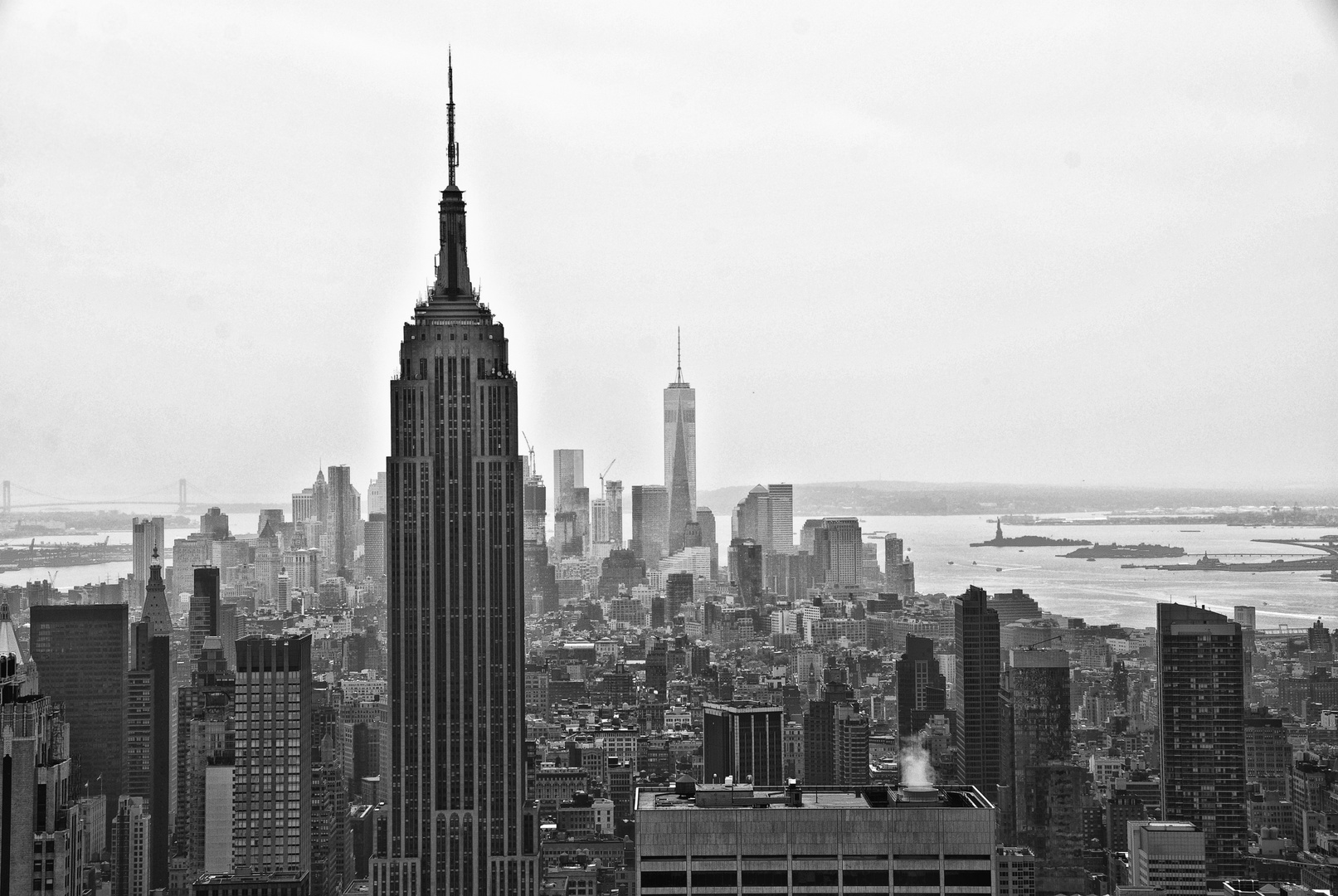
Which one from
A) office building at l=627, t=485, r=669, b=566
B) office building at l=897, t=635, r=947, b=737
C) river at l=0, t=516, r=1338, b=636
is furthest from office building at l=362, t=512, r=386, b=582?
office building at l=897, t=635, r=947, b=737

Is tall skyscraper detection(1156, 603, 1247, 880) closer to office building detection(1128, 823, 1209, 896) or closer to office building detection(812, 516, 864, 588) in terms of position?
office building detection(1128, 823, 1209, 896)

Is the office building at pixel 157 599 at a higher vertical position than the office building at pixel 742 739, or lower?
higher

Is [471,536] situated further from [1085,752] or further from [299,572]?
[1085,752]

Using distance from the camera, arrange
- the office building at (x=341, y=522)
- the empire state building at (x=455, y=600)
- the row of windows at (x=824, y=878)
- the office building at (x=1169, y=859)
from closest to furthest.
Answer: the row of windows at (x=824, y=878) < the office building at (x=1169, y=859) < the office building at (x=341, y=522) < the empire state building at (x=455, y=600)

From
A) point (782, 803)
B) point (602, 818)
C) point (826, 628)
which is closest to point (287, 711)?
point (602, 818)

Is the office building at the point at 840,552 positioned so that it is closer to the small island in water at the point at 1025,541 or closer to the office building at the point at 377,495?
the small island in water at the point at 1025,541

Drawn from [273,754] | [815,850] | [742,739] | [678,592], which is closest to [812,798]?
[815,850]

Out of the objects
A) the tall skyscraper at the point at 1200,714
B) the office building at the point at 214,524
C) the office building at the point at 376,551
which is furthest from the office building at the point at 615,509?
the tall skyscraper at the point at 1200,714
